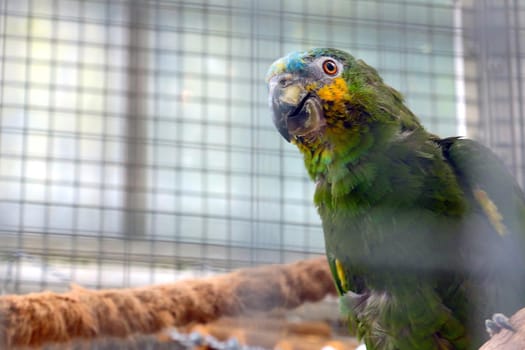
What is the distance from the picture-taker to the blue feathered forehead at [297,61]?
1.12 m

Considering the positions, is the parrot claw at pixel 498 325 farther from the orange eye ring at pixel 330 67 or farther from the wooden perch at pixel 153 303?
the wooden perch at pixel 153 303

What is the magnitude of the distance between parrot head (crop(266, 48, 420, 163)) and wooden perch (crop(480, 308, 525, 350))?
0.39 meters

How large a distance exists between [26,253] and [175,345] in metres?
0.40

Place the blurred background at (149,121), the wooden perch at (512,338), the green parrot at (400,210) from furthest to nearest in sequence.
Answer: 1. the blurred background at (149,121)
2. the green parrot at (400,210)
3. the wooden perch at (512,338)

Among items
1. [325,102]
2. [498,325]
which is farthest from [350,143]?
[498,325]

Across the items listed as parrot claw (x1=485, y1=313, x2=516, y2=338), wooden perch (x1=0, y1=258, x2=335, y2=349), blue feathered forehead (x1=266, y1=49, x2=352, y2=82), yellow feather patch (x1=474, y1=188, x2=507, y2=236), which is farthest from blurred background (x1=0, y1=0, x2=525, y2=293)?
parrot claw (x1=485, y1=313, x2=516, y2=338)

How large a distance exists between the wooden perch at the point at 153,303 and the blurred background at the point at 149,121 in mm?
148

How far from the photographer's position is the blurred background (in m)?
1.76

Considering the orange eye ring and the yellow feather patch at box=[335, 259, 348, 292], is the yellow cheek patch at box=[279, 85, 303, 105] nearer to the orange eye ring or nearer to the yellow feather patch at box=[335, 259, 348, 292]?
the orange eye ring

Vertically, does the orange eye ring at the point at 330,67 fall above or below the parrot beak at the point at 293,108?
above

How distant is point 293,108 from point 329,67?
0.09 metres

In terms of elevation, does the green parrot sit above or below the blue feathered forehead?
below

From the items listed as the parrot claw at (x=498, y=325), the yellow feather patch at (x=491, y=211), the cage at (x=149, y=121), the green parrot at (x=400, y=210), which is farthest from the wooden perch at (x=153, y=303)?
the parrot claw at (x=498, y=325)

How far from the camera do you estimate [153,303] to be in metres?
1.46
